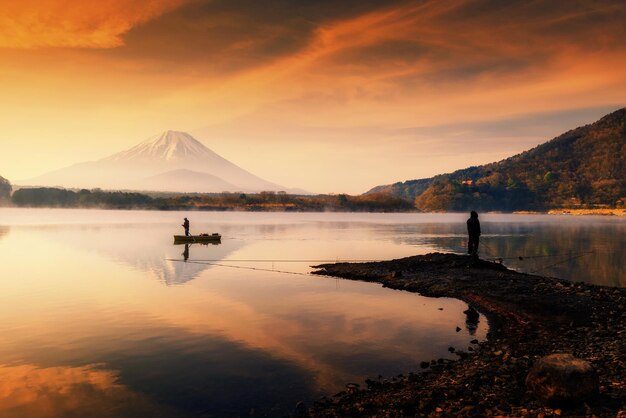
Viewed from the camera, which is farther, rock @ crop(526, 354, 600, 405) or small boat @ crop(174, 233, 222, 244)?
small boat @ crop(174, 233, 222, 244)

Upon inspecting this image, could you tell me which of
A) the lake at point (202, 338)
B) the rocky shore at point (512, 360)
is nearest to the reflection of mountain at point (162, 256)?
the lake at point (202, 338)

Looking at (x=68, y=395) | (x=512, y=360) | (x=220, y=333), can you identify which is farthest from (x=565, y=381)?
(x=220, y=333)

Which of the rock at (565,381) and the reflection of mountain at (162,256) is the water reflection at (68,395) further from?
the reflection of mountain at (162,256)

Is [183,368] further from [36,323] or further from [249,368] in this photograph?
[36,323]

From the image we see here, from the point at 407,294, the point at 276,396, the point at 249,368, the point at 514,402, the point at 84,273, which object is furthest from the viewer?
the point at 84,273

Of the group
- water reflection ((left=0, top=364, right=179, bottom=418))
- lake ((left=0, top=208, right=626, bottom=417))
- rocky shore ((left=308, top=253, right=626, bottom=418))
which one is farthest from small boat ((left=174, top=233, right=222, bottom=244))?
water reflection ((left=0, top=364, right=179, bottom=418))

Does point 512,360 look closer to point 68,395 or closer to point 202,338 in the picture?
point 202,338

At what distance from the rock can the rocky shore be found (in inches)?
5.9

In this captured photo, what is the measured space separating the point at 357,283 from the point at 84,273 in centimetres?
2295

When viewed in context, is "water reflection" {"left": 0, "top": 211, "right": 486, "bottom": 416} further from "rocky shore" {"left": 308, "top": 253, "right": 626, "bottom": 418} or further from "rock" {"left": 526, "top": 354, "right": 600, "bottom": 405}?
"rock" {"left": 526, "top": 354, "right": 600, "bottom": 405}

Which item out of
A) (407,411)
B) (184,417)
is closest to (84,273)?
(184,417)

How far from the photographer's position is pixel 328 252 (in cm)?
5578

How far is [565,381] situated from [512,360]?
414 centimetres

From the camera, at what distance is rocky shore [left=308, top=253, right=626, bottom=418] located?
32.1 ft
